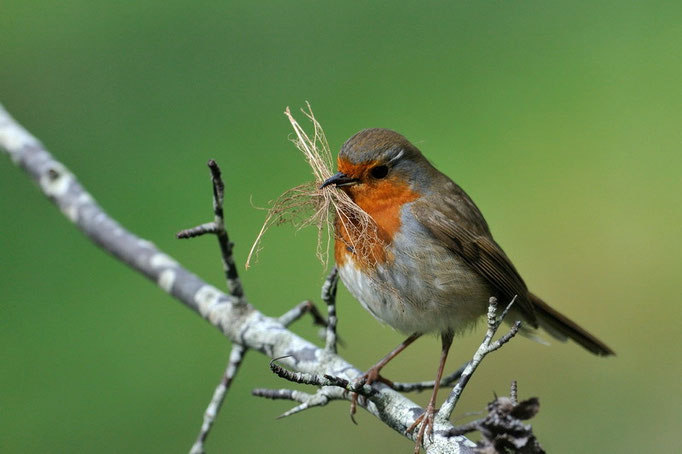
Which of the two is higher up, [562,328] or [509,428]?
[562,328]

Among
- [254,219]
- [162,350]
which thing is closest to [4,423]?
[162,350]

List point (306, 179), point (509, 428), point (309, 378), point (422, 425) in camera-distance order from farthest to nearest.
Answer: point (306, 179) < point (422, 425) < point (309, 378) < point (509, 428)

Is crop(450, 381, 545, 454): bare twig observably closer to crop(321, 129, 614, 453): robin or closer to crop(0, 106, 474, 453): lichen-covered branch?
crop(0, 106, 474, 453): lichen-covered branch

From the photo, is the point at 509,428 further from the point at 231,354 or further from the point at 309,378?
the point at 231,354

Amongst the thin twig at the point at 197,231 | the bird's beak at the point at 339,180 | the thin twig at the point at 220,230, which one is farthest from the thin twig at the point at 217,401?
the bird's beak at the point at 339,180

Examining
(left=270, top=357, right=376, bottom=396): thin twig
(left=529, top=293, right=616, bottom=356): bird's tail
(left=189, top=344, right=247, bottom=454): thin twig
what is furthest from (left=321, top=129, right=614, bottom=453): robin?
(left=270, top=357, right=376, bottom=396): thin twig

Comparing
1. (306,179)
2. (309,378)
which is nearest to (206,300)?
(309,378)
